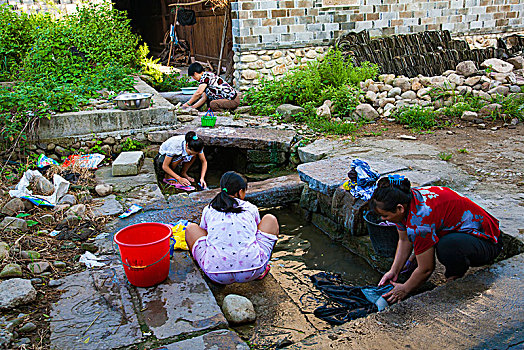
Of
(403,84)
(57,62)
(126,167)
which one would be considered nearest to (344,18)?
(403,84)

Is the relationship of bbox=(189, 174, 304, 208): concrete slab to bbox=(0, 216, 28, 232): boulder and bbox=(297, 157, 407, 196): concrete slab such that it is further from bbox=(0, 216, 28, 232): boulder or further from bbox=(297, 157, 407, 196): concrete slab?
bbox=(0, 216, 28, 232): boulder

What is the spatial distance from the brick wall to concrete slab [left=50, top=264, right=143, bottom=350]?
697 cm

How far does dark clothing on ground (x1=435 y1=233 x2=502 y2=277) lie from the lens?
275 centimetres

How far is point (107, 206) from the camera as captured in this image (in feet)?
15.3

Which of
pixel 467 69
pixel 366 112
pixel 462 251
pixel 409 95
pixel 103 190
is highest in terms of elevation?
pixel 467 69

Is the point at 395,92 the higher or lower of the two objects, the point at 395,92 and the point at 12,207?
the higher

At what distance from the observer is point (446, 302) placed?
8.45 feet

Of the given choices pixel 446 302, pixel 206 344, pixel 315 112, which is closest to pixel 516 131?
pixel 315 112

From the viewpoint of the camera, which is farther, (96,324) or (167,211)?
(167,211)

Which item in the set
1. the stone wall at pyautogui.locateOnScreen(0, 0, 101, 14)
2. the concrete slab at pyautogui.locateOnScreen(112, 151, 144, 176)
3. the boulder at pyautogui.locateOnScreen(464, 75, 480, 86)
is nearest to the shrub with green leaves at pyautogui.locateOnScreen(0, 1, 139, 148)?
the stone wall at pyautogui.locateOnScreen(0, 0, 101, 14)

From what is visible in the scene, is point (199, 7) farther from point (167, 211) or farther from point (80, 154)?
point (167, 211)

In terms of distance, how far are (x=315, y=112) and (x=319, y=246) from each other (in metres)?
3.68

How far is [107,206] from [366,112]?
4.76m

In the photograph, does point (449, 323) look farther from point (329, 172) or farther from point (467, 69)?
point (467, 69)
